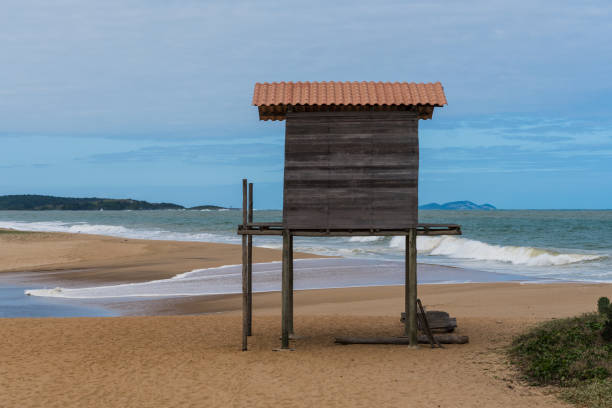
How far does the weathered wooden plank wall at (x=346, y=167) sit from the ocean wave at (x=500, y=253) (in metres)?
26.4

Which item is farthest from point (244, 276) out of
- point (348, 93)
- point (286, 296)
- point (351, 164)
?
point (348, 93)

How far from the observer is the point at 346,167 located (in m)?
14.6

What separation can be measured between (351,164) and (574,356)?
20.3 ft

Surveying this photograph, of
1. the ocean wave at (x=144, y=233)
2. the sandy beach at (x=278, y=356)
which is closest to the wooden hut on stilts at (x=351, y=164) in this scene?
the sandy beach at (x=278, y=356)

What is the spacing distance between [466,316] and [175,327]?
8.72m

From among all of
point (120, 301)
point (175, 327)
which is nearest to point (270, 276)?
point (120, 301)

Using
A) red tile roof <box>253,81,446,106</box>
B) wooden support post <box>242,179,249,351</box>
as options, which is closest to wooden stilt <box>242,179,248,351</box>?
wooden support post <box>242,179,249,351</box>

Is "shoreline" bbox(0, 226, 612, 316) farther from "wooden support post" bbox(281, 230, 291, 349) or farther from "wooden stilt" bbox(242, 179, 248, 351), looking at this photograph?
"wooden support post" bbox(281, 230, 291, 349)

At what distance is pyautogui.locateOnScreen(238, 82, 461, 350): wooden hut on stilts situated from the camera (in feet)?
47.5

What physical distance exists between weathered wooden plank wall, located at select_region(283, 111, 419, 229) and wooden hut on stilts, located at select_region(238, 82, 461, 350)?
23 millimetres

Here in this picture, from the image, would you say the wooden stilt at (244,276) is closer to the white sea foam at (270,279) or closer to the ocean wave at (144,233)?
the white sea foam at (270,279)

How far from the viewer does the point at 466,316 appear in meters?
19.2

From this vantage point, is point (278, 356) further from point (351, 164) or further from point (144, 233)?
point (144, 233)

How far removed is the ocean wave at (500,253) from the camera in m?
38.6
